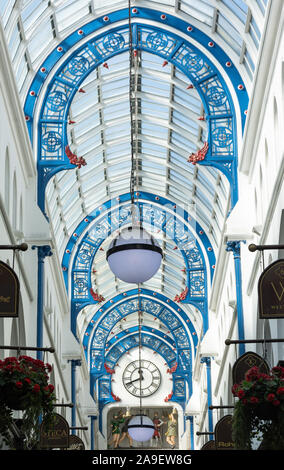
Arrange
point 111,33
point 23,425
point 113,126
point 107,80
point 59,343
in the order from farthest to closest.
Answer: point 59,343 → point 113,126 → point 107,80 → point 111,33 → point 23,425

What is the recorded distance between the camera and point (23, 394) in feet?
41.1

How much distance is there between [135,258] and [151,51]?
13.1 m

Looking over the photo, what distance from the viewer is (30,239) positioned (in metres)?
24.1

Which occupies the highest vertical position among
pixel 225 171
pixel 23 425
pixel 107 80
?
pixel 107 80

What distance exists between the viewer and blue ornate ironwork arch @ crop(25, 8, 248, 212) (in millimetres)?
24688

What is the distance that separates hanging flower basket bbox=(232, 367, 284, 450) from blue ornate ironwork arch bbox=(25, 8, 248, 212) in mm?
12390

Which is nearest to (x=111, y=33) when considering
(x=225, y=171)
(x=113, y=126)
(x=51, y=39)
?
(x=51, y=39)

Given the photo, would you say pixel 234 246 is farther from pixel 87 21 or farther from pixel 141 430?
pixel 141 430

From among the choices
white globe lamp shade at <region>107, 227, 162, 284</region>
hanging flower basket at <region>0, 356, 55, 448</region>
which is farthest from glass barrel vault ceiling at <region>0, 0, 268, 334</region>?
hanging flower basket at <region>0, 356, 55, 448</region>

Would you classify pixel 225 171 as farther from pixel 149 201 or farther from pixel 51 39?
pixel 149 201

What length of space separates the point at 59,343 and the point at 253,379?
2554 cm

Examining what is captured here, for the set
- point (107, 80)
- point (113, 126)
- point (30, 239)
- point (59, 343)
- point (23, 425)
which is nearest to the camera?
point (23, 425)

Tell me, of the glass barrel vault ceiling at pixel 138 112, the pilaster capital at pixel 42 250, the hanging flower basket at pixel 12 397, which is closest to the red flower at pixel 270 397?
the hanging flower basket at pixel 12 397

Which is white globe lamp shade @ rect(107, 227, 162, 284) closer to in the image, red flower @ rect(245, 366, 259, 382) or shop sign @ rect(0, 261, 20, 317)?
shop sign @ rect(0, 261, 20, 317)
